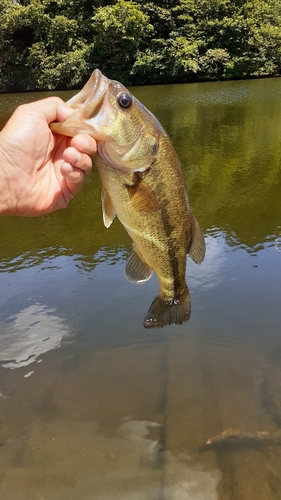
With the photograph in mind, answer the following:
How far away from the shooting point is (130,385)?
4.38 metres

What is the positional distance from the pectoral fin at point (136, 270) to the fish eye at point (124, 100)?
32.0 inches

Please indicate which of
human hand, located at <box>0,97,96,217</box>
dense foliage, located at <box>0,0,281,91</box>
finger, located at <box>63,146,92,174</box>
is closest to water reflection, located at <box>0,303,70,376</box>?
human hand, located at <box>0,97,96,217</box>

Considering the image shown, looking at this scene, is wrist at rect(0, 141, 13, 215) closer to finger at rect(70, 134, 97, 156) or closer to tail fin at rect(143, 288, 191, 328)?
finger at rect(70, 134, 97, 156)

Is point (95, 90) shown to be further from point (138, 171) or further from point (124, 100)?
point (138, 171)

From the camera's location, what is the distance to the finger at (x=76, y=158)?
2280 millimetres

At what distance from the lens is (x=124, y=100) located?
2.13m

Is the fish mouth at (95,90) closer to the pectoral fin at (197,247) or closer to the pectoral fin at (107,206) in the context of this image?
the pectoral fin at (107,206)

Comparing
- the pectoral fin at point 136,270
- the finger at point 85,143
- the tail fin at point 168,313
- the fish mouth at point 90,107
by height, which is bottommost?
the tail fin at point 168,313

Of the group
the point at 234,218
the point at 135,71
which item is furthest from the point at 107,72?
the point at 234,218

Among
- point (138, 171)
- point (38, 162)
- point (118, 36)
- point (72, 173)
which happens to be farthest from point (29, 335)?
point (118, 36)

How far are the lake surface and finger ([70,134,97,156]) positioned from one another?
2.59 metres

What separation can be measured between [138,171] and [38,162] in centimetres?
74

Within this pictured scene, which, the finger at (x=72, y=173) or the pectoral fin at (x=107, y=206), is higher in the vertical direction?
the finger at (x=72, y=173)

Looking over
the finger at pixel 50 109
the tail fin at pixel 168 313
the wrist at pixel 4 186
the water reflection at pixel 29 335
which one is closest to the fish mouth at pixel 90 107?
the finger at pixel 50 109
